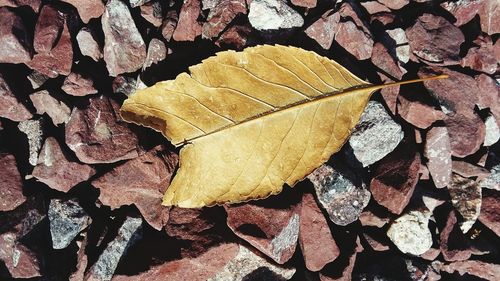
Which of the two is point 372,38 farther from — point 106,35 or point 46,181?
point 46,181

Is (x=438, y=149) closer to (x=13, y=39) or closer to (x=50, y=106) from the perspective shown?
(x=50, y=106)

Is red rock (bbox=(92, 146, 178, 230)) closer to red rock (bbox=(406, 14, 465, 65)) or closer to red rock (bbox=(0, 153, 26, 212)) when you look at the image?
red rock (bbox=(0, 153, 26, 212))

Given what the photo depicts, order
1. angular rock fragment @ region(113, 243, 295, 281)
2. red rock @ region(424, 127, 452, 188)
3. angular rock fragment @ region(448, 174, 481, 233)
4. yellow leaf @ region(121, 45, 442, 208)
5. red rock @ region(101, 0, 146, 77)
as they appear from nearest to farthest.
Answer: yellow leaf @ region(121, 45, 442, 208)
angular rock fragment @ region(113, 243, 295, 281)
red rock @ region(101, 0, 146, 77)
red rock @ region(424, 127, 452, 188)
angular rock fragment @ region(448, 174, 481, 233)

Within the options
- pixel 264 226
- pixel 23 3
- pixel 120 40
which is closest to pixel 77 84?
pixel 120 40

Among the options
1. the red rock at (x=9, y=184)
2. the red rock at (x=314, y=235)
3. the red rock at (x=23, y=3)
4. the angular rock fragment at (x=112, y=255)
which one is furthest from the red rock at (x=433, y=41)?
the red rock at (x=9, y=184)

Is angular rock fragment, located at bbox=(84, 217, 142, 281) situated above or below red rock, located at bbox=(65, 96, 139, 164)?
below

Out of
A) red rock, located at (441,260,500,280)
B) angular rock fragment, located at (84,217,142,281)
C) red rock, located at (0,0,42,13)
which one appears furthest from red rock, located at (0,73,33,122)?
red rock, located at (441,260,500,280)
